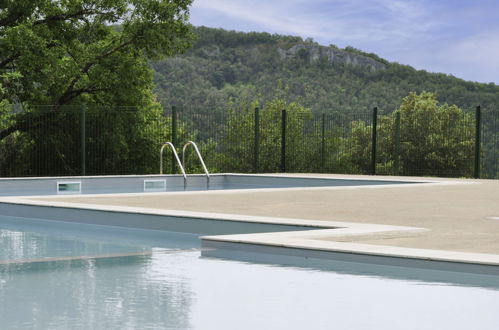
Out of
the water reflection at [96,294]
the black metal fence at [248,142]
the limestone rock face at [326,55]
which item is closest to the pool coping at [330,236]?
the water reflection at [96,294]

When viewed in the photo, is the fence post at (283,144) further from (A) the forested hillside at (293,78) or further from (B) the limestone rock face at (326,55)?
(B) the limestone rock face at (326,55)

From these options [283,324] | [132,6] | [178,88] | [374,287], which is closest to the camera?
[283,324]

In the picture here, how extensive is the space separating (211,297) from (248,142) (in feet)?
62.7

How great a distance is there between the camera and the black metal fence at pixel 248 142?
21.8 meters

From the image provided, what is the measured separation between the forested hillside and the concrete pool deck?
37.2 meters

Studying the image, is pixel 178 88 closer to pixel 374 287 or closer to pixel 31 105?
pixel 31 105

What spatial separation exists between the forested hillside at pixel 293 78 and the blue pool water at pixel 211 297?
144 ft

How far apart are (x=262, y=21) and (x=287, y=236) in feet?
223

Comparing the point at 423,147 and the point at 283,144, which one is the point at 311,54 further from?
the point at 283,144

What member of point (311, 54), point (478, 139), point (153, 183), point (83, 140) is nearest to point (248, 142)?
point (83, 140)

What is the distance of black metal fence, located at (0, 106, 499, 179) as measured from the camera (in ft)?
71.5

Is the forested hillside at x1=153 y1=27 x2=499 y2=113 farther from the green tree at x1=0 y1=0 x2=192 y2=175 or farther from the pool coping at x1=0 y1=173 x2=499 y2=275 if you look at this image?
the pool coping at x1=0 y1=173 x2=499 y2=275

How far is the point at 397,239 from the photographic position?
738 centimetres

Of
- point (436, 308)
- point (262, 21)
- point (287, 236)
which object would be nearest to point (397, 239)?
point (287, 236)
